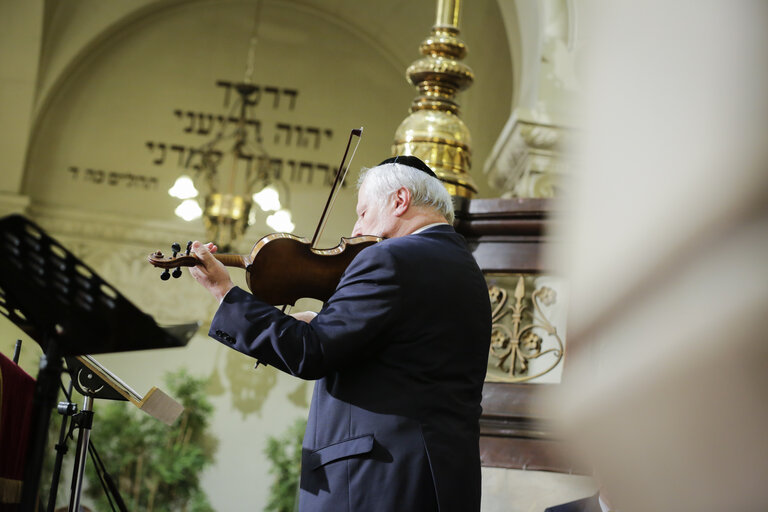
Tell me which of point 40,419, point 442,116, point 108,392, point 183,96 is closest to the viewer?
point 40,419

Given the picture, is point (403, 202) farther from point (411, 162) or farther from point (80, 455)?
point (80, 455)

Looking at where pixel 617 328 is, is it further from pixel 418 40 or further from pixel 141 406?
pixel 418 40

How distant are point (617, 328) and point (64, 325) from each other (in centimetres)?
145

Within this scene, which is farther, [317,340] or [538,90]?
[538,90]

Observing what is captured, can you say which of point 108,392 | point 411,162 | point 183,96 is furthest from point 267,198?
point 411,162

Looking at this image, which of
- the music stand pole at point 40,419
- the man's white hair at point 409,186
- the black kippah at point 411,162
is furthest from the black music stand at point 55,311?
the black kippah at point 411,162

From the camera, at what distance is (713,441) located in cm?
32

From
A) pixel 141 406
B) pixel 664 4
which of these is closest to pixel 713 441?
pixel 664 4

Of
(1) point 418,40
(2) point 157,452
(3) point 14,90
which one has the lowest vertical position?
(2) point 157,452

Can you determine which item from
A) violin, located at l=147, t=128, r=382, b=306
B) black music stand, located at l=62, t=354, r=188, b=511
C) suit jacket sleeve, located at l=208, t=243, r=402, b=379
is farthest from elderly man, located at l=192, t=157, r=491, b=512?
black music stand, located at l=62, t=354, r=188, b=511

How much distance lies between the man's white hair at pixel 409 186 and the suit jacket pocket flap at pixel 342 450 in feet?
2.34

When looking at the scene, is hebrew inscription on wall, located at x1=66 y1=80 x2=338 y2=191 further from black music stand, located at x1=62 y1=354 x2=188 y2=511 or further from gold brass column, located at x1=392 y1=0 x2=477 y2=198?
black music stand, located at x1=62 y1=354 x2=188 y2=511

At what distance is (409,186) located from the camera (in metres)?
2.39

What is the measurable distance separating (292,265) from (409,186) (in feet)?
1.33
